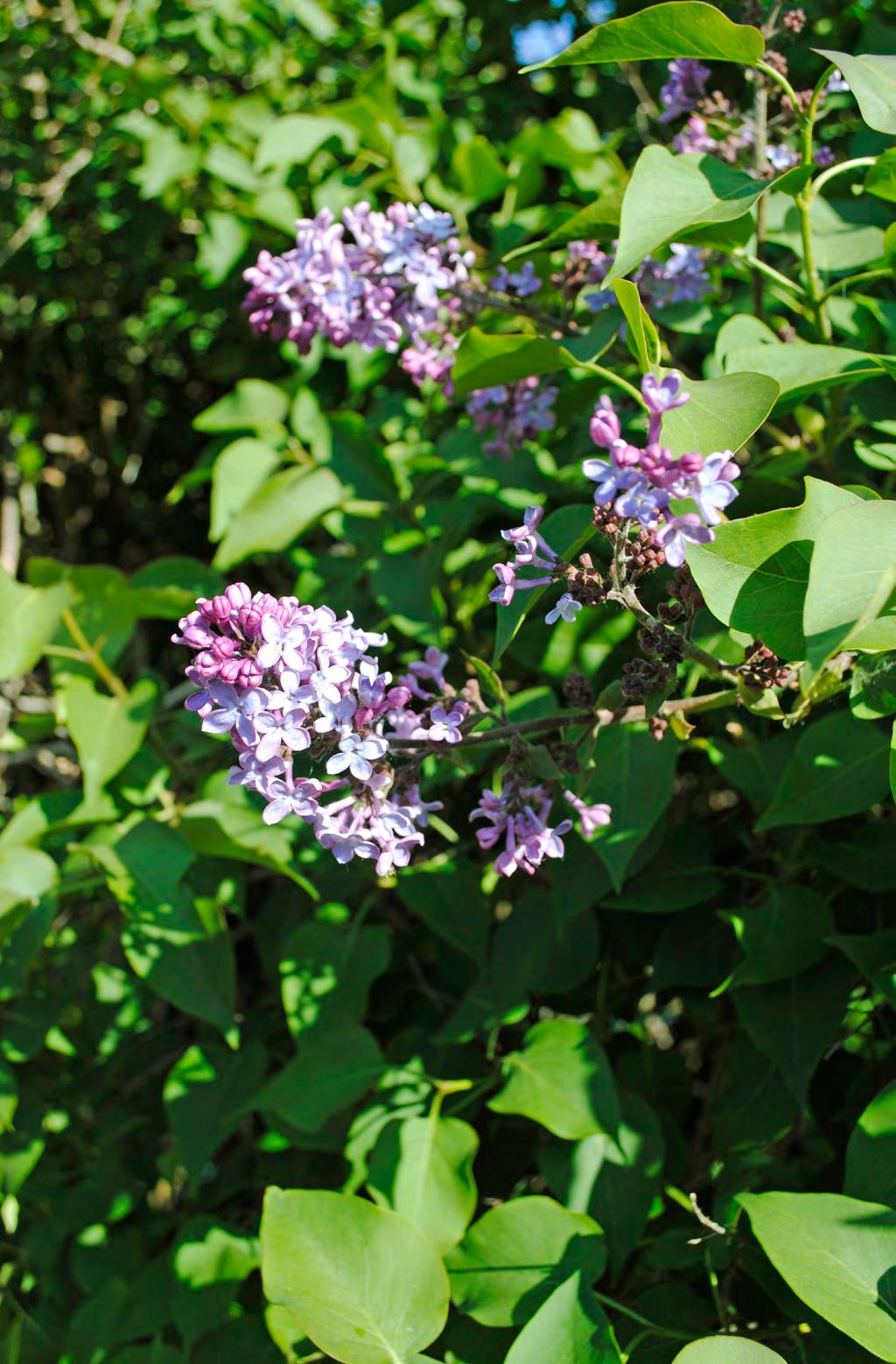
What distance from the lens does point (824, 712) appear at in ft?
3.90

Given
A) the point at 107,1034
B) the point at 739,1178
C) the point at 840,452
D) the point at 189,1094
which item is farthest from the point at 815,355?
the point at 107,1034

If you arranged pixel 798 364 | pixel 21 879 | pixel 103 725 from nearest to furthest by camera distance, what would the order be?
pixel 798 364 < pixel 21 879 < pixel 103 725

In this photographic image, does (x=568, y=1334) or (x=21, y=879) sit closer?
(x=568, y=1334)

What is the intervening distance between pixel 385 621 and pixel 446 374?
378 millimetres

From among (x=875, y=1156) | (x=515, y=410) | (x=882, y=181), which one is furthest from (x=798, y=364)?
(x=875, y=1156)

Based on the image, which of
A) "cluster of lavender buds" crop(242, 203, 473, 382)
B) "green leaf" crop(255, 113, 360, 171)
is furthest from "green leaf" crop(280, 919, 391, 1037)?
"green leaf" crop(255, 113, 360, 171)

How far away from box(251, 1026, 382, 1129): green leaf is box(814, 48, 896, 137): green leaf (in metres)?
0.96

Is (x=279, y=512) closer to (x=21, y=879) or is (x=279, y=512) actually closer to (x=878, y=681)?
(x=21, y=879)

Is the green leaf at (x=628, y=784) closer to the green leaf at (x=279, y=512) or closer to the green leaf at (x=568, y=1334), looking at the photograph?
the green leaf at (x=568, y=1334)

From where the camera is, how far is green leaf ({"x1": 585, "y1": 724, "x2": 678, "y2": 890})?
106cm

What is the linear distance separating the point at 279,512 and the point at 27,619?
1.12 ft

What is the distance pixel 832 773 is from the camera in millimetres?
1054

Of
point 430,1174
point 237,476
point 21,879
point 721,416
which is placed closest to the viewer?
point 721,416

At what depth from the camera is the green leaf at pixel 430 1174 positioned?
111 centimetres
